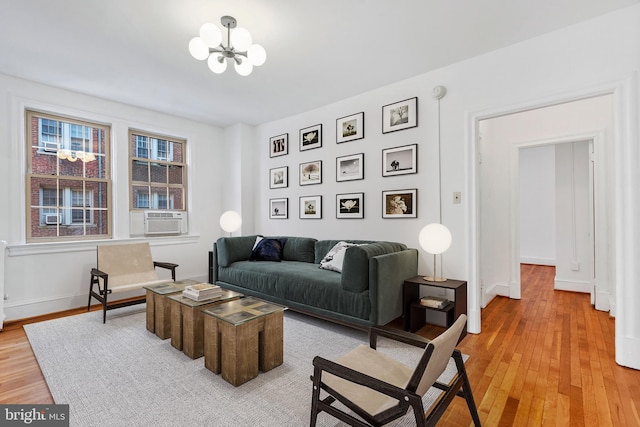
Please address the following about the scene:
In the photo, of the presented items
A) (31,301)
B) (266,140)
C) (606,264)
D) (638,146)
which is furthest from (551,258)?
(31,301)

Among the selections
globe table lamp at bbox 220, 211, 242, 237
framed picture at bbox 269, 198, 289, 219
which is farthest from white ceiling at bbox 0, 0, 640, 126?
globe table lamp at bbox 220, 211, 242, 237

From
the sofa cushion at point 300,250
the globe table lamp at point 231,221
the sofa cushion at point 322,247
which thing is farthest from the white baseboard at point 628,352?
the globe table lamp at point 231,221

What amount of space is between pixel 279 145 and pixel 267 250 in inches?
70.8

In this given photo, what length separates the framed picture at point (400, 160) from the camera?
3.52 m

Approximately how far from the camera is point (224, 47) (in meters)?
2.47

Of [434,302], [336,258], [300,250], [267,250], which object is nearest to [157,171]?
[267,250]

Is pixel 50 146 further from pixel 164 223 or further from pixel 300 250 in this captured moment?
pixel 300 250

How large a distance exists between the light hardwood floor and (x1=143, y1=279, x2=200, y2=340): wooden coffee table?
853mm

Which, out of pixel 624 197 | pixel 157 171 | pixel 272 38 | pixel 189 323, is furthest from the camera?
pixel 157 171

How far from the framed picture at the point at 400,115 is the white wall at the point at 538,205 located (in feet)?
16.4

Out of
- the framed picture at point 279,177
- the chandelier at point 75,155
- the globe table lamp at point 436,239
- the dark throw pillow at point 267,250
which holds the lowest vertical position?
the dark throw pillow at point 267,250

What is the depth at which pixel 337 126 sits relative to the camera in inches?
168

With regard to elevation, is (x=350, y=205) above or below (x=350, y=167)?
below

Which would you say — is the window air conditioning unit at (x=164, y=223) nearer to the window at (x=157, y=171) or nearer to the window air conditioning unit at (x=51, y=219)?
the window at (x=157, y=171)
